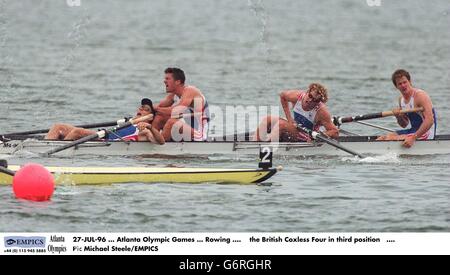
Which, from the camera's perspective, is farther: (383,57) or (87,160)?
(383,57)

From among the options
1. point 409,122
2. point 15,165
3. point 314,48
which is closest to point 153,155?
point 15,165

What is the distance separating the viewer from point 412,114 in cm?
1916

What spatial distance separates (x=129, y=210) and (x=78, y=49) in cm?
Answer: 2285

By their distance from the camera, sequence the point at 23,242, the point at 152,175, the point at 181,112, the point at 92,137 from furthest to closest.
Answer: the point at 181,112, the point at 92,137, the point at 152,175, the point at 23,242

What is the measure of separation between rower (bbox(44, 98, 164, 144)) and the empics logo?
6499mm

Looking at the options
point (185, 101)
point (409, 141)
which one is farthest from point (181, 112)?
point (409, 141)

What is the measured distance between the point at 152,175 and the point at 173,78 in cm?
279

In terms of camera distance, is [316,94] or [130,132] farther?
[130,132]

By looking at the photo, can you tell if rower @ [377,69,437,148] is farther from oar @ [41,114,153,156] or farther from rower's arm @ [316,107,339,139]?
oar @ [41,114,153,156]

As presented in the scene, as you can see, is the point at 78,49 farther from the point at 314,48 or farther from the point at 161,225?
the point at 161,225

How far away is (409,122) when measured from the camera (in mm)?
19344

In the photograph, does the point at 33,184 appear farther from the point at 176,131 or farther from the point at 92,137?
the point at 176,131

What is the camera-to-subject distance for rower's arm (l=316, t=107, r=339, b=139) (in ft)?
62.3

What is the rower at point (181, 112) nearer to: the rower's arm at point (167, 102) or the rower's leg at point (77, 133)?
the rower's arm at point (167, 102)
